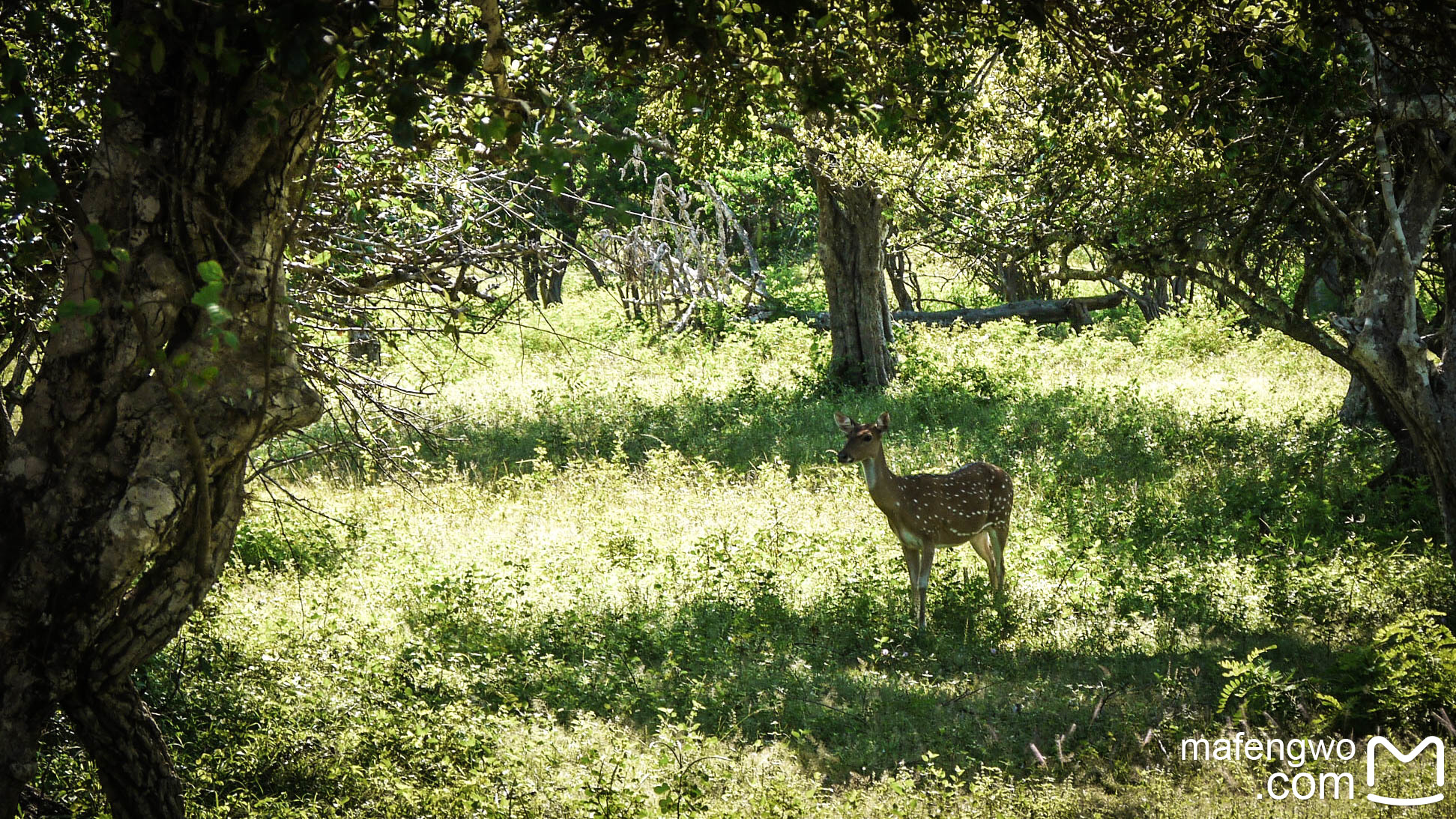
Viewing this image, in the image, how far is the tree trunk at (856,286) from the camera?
58.0ft

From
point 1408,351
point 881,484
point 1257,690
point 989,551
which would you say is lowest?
point 1257,690

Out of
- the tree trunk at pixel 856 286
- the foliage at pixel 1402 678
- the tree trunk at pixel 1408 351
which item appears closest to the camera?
the foliage at pixel 1402 678

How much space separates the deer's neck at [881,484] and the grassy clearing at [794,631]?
0.73 metres

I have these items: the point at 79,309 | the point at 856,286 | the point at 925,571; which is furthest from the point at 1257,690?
the point at 856,286

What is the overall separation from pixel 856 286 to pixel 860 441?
880 cm

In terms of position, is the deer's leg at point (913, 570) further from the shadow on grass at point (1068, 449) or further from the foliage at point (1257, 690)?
the foliage at point (1257, 690)

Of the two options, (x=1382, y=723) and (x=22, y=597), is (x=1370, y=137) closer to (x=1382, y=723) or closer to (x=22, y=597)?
(x=1382, y=723)

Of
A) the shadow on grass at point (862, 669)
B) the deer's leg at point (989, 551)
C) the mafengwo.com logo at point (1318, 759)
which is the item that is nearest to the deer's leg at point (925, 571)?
the shadow on grass at point (862, 669)

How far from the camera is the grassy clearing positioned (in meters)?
5.98

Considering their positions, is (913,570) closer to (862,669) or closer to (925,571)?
(925,571)

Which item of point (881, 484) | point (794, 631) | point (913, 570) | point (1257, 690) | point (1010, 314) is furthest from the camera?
point (1010, 314)

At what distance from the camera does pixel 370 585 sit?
9.35 meters

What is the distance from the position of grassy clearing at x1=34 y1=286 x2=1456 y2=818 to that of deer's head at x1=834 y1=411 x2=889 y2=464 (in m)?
1.05

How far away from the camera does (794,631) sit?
877 cm
